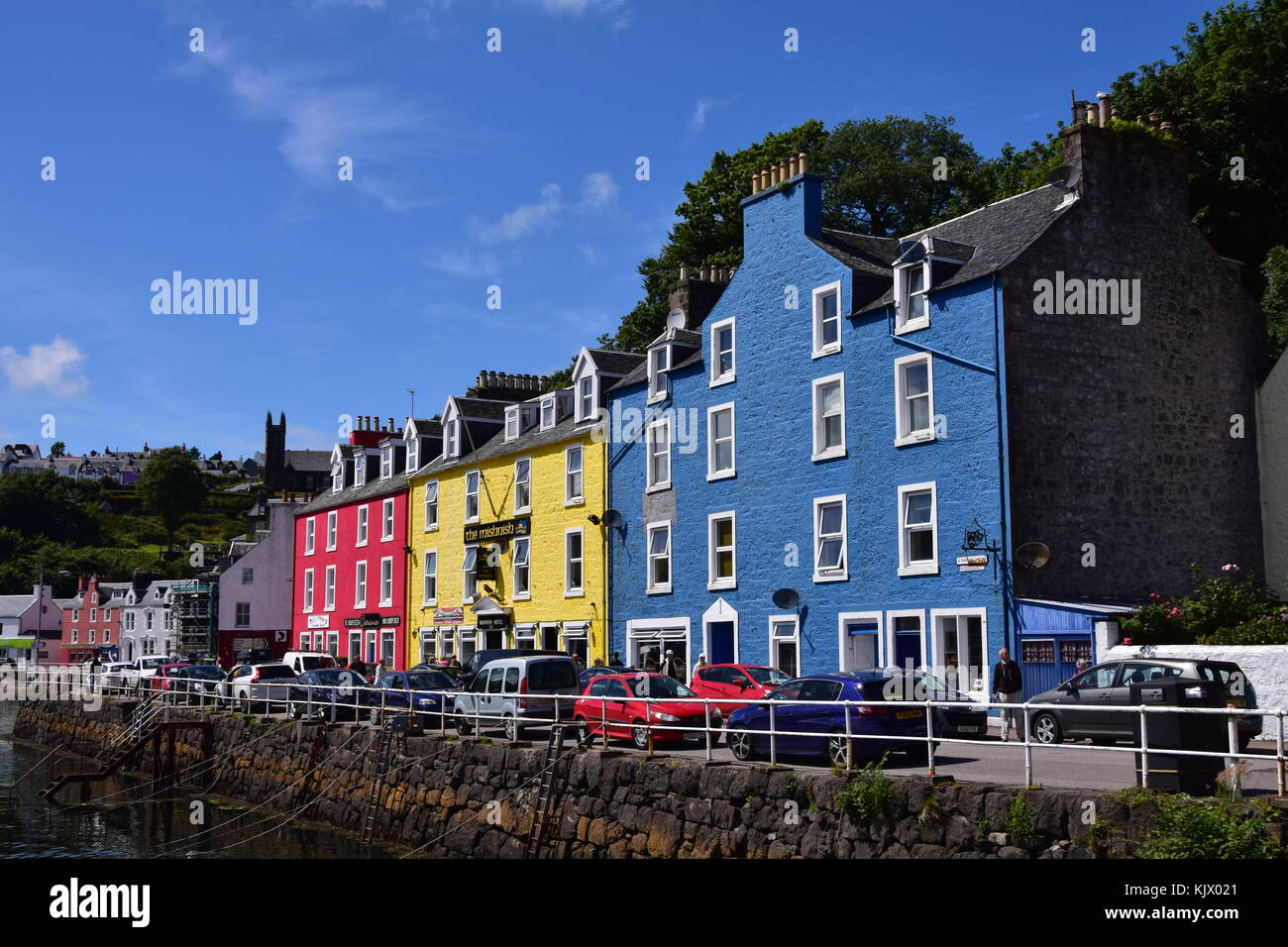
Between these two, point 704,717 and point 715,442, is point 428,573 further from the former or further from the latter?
point 704,717

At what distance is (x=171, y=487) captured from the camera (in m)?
152

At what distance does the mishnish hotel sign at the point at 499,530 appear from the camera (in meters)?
42.5

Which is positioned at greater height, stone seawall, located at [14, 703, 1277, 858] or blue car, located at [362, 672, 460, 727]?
blue car, located at [362, 672, 460, 727]

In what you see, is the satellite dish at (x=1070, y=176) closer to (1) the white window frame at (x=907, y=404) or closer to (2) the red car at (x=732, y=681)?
(1) the white window frame at (x=907, y=404)

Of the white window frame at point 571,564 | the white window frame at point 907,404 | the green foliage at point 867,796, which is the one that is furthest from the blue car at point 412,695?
the green foliage at point 867,796

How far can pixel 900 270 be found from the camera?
29.3 meters

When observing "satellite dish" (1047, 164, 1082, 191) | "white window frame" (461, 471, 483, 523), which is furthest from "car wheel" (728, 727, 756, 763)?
"white window frame" (461, 471, 483, 523)

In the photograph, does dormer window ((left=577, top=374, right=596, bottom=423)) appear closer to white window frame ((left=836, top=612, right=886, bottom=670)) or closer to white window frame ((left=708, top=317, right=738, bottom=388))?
white window frame ((left=708, top=317, right=738, bottom=388))

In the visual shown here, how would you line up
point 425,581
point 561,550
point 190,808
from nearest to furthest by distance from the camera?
point 190,808 → point 561,550 → point 425,581

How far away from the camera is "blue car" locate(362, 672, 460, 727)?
2712cm

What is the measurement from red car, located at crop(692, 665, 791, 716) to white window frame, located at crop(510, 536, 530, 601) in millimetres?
15996
